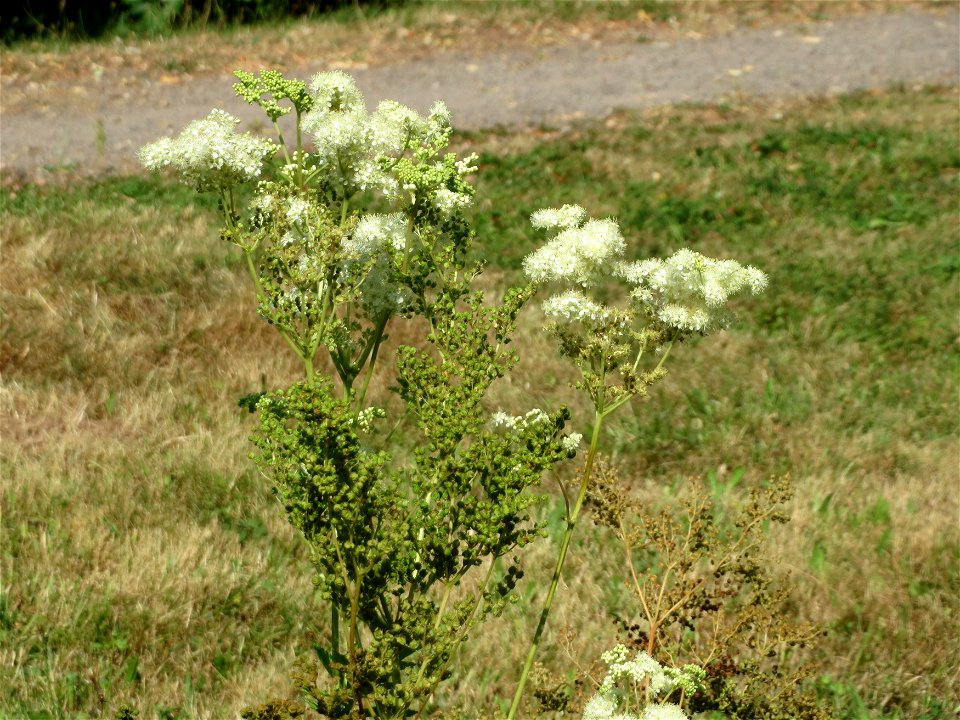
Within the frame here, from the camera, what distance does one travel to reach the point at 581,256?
226cm

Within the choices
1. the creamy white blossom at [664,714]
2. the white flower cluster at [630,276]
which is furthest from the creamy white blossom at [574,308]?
the creamy white blossom at [664,714]

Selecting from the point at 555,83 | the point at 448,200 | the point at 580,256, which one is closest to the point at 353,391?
the point at 448,200

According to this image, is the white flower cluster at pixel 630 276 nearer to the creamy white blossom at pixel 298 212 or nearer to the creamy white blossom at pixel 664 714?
the creamy white blossom at pixel 298 212

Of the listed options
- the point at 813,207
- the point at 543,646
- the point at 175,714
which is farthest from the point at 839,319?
the point at 175,714

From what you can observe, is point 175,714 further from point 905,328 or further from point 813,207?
point 813,207

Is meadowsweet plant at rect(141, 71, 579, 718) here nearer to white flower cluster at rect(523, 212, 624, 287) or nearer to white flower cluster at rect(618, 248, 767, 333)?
white flower cluster at rect(523, 212, 624, 287)

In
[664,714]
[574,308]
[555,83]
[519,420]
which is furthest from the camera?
[555,83]

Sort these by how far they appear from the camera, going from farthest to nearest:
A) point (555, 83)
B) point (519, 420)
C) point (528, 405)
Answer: point (555, 83)
point (528, 405)
point (519, 420)

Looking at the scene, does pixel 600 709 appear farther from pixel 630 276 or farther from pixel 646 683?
pixel 630 276

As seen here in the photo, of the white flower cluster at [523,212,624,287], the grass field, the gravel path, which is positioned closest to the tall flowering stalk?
the white flower cluster at [523,212,624,287]

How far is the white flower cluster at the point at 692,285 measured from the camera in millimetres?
2264

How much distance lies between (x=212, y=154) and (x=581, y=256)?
29.3 inches

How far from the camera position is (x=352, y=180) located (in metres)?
2.33

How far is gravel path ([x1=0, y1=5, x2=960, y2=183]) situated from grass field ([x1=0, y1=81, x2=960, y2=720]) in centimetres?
127
